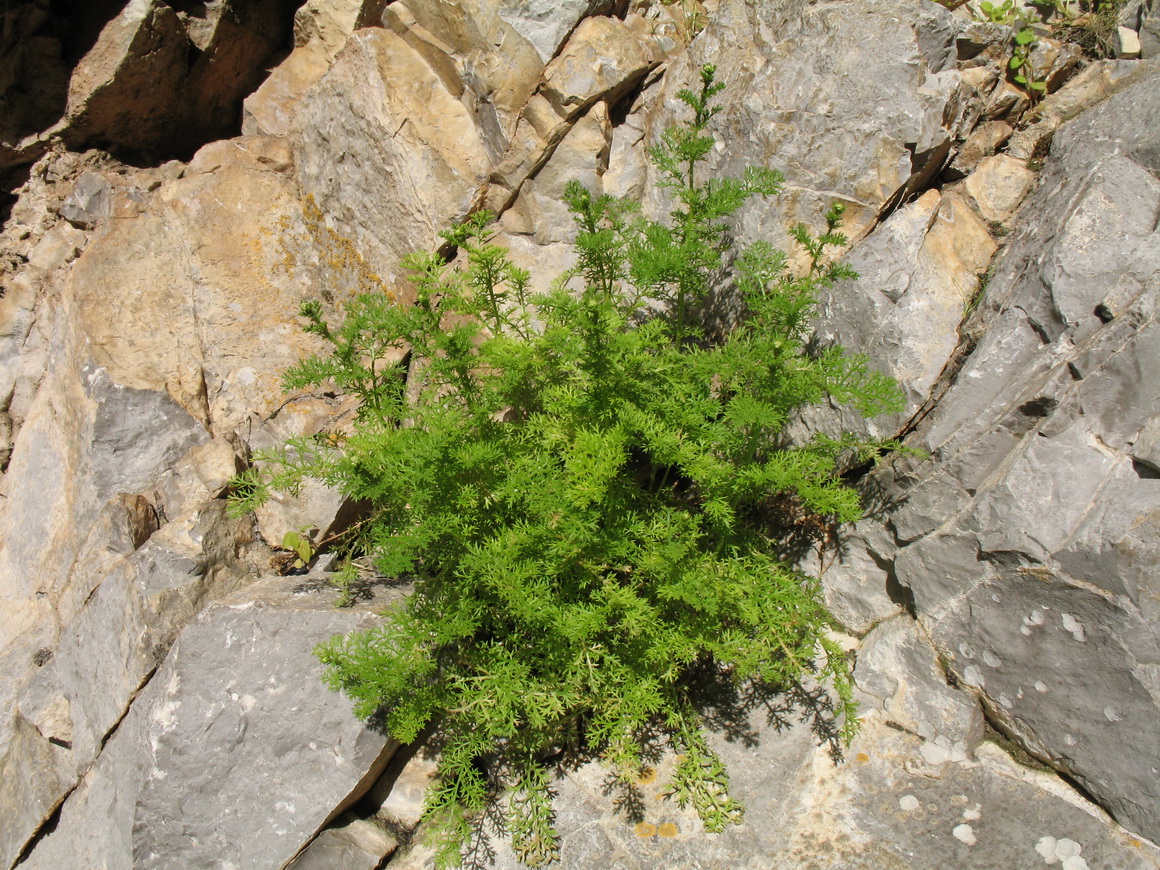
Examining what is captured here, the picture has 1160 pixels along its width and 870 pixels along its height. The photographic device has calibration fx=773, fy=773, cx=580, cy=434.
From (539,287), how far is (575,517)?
6.13 ft

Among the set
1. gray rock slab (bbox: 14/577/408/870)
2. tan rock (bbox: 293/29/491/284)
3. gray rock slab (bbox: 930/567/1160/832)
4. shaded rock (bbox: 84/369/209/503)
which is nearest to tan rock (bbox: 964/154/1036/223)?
gray rock slab (bbox: 930/567/1160/832)

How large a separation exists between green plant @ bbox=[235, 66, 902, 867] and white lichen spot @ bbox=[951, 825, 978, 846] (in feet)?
2.05

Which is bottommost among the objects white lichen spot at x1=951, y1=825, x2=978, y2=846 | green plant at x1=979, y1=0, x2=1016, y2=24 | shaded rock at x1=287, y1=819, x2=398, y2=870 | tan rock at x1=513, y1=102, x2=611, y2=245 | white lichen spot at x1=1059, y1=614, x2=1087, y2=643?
white lichen spot at x1=951, y1=825, x2=978, y2=846

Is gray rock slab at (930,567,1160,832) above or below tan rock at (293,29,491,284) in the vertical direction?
below

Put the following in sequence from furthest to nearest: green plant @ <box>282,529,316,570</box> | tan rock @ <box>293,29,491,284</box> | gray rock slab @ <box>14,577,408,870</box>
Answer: tan rock @ <box>293,29,491,284</box> < green plant @ <box>282,529,316,570</box> < gray rock slab @ <box>14,577,408,870</box>

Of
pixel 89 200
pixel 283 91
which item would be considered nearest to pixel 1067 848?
pixel 283 91

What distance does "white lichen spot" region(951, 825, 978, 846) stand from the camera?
3373 millimetres

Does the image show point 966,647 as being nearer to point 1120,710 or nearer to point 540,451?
point 1120,710

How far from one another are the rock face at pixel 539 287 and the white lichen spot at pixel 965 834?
0.02 m

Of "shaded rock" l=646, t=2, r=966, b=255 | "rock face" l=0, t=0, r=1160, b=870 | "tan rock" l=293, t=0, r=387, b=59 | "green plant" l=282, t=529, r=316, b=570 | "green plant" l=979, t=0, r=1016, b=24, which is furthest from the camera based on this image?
"tan rock" l=293, t=0, r=387, b=59

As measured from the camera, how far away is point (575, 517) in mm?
3338

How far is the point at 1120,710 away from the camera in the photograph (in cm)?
334

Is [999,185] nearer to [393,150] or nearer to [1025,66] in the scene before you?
[1025,66]

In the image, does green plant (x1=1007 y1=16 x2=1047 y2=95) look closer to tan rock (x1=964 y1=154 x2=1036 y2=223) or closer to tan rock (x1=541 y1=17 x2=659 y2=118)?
tan rock (x1=964 y1=154 x2=1036 y2=223)
